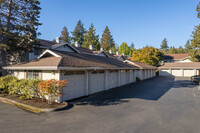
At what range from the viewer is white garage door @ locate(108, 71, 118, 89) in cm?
1558

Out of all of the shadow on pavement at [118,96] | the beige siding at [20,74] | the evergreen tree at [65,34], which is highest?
the evergreen tree at [65,34]

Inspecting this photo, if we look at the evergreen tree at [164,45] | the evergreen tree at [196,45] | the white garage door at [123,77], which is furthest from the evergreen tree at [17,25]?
the evergreen tree at [164,45]

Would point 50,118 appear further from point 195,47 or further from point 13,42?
point 195,47

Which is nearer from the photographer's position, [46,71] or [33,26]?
[46,71]

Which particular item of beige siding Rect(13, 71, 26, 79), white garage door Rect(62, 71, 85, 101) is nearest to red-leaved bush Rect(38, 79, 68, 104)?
white garage door Rect(62, 71, 85, 101)

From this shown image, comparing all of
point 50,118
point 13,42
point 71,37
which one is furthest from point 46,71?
point 71,37

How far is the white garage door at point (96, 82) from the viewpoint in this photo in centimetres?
1249

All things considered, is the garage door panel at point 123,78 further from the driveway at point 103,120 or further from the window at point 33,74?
the window at point 33,74

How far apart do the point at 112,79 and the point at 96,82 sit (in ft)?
12.0

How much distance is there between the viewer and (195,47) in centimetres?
3200

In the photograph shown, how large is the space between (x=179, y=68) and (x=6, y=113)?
4331 cm

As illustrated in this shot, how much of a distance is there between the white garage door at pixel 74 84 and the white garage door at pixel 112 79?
4.97m

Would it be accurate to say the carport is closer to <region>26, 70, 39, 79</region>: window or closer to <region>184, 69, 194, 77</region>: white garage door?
<region>184, 69, 194, 77</region>: white garage door

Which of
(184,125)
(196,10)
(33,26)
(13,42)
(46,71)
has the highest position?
(196,10)
